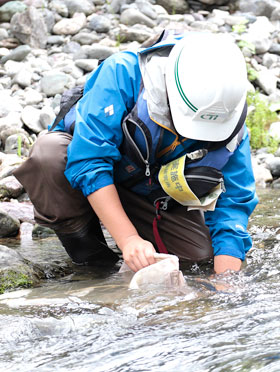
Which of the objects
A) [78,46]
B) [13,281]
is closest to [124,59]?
[13,281]

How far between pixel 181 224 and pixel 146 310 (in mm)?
1154

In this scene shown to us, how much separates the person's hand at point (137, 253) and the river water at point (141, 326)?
0.40 ft

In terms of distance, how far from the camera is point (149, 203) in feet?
11.6

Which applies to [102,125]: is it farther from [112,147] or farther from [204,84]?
[204,84]

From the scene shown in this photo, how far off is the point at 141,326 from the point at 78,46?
8172 mm

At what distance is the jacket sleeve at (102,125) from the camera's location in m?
2.92

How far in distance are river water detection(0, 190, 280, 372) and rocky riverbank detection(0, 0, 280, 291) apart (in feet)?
6.57

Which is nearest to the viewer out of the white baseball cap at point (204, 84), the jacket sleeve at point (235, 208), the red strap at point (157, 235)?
the white baseball cap at point (204, 84)

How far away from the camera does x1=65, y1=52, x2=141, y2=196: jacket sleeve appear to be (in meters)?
2.92

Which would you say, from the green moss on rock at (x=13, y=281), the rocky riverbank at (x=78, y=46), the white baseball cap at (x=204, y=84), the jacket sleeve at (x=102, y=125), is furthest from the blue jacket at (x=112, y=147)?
the rocky riverbank at (x=78, y=46)

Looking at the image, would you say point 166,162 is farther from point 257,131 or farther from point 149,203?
point 257,131

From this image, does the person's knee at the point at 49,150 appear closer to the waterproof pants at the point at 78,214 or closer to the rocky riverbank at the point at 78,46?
the waterproof pants at the point at 78,214

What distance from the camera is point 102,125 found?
2980mm

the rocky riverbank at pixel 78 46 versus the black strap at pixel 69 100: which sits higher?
the black strap at pixel 69 100
